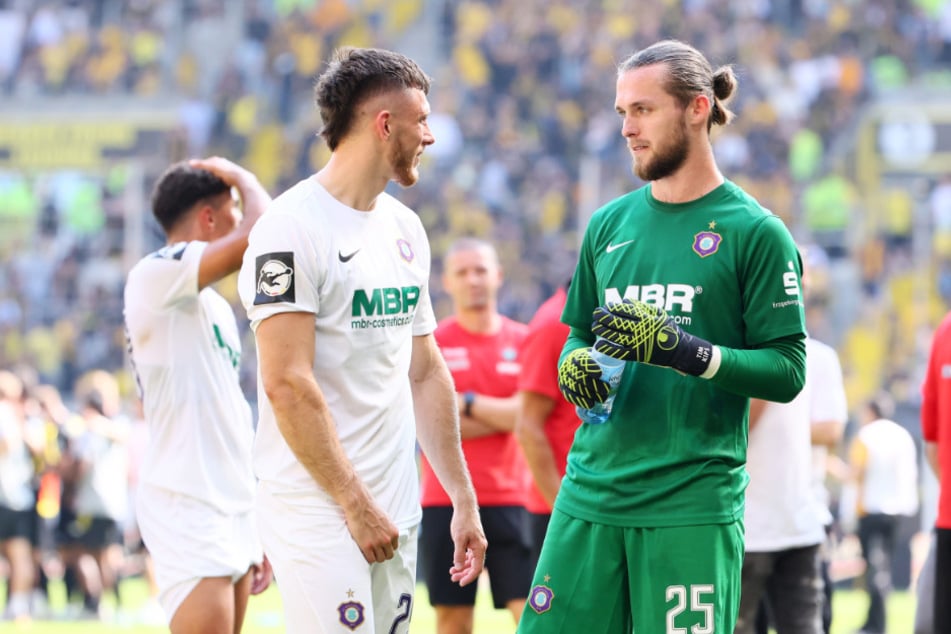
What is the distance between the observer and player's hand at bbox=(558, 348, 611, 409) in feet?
13.8

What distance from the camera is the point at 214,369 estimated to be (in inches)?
228

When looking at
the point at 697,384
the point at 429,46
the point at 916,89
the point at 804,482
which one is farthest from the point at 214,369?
the point at 429,46

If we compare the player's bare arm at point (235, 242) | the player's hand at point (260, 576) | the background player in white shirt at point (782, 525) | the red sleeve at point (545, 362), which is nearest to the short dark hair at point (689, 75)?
A: the player's bare arm at point (235, 242)

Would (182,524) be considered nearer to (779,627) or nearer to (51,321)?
(779,627)

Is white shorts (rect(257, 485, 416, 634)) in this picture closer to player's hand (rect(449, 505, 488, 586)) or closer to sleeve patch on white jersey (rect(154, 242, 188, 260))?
player's hand (rect(449, 505, 488, 586))

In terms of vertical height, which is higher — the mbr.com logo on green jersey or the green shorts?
the mbr.com logo on green jersey

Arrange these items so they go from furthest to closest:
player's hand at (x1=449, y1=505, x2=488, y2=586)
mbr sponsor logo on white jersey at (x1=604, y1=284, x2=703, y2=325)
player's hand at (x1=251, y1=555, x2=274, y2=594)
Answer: player's hand at (x1=251, y1=555, x2=274, y2=594)
player's hand at (x1=449, y1=505, x2=488, y2=586)
mbr sponsor logo on white jersey at (x1=604, y1=284, x2=703, y2=325)

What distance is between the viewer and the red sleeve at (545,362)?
21.5ft

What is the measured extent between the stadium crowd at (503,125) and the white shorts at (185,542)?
559 inches

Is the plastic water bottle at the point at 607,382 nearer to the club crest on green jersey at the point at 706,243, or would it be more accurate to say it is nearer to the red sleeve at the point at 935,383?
the club crest on green jersey at the point at 706,243

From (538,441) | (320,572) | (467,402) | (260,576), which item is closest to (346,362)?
(320,572)

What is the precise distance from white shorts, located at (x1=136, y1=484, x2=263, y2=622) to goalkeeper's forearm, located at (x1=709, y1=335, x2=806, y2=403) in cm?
234

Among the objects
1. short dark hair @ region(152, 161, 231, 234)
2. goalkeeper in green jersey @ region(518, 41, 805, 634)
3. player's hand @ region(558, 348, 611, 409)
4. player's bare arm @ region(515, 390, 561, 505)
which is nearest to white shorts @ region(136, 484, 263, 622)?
short dark hair @ region(152, 161, 231, 234)

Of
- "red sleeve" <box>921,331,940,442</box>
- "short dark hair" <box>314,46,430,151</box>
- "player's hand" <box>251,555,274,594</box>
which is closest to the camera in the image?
"short dark hair" <box>314,46,430,151</box>
